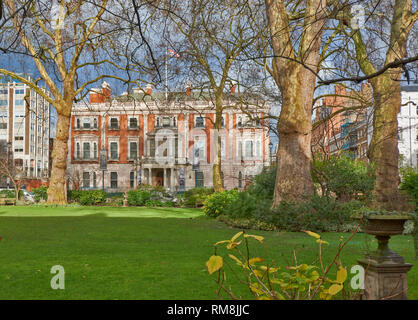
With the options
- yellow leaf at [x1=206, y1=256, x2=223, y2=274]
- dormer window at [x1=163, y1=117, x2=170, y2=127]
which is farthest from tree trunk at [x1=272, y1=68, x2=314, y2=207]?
dormer window at [x1=163, y1=117, x2=170, y2=127]

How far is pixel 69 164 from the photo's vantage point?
5169 centimetres

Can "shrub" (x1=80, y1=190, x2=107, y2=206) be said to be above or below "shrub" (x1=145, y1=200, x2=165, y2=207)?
above

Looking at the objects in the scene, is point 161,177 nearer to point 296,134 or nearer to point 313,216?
point 296,134

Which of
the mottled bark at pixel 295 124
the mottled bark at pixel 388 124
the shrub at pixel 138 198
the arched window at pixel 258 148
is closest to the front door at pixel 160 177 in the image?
the arched window at pixel 258 148

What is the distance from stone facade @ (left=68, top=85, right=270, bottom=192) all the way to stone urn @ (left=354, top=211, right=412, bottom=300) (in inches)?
1762

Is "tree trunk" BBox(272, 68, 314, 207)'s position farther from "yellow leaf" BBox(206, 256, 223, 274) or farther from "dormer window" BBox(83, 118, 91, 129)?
"dormer window" BBox(83, 118, 91, 129)

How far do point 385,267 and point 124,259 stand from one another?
4.33 m

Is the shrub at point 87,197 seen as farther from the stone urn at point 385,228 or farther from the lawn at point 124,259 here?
the stone urn at point 385,228

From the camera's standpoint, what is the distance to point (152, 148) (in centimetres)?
5134

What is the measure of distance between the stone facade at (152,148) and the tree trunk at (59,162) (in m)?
24.8

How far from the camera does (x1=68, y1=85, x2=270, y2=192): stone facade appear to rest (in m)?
49.2

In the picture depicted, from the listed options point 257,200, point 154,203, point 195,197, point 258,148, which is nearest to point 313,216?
point 257,200

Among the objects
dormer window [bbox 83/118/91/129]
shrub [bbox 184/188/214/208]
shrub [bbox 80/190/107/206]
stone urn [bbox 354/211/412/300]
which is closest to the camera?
stone urn [bbox 354/211/412/300]
